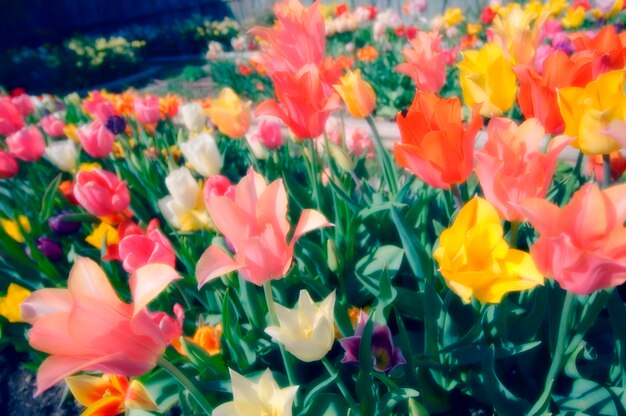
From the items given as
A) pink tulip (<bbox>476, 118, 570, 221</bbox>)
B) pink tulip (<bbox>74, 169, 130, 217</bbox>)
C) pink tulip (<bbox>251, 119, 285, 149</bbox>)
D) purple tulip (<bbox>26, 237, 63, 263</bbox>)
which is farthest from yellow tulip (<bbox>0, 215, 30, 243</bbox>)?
pink tulip (<bbox>476, 118, 570, 221</bbox>)

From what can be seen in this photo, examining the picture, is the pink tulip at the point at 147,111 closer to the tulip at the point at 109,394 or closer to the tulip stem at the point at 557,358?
the tulip at the point at 109,394

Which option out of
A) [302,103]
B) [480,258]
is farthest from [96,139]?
[480,258]

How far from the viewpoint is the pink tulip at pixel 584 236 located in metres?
0.58

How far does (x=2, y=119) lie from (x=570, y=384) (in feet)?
7.34

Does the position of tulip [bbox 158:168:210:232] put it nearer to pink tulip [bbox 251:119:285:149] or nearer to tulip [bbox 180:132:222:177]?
tulip [bbox 180:132:222:177]

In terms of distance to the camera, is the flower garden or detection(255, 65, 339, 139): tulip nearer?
the flower garden

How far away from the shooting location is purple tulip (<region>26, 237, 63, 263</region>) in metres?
1.57

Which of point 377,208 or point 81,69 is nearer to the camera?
point 377,208

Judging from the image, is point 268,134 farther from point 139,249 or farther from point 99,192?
point 139,249

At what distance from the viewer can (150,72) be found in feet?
27.6

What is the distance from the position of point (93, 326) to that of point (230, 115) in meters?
1.08

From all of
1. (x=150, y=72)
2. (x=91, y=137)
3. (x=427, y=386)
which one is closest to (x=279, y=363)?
(x=427, y=386)

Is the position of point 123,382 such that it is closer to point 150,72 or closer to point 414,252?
point 414,252

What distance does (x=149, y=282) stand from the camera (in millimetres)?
669
